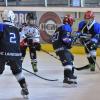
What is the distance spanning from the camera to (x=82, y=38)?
6.87m

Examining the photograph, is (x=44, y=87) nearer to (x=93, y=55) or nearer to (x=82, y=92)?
(x=82, y=92)

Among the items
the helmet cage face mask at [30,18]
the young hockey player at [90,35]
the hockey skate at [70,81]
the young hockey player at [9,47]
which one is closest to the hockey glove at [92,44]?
the young hockey player at [90,35]

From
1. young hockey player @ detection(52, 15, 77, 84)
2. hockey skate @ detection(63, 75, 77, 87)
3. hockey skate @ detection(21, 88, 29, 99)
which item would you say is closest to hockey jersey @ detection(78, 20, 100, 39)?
young hockey player @ detection(52, 15, 77, 84)

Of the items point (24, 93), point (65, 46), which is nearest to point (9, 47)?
point (24, 93)

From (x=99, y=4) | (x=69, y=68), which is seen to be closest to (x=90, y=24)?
(x=69, y=68)

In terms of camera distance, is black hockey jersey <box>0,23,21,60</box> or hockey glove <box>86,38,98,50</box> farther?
hockey glove <box>86,38,98,50</box>

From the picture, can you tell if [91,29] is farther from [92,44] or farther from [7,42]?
[7,42]

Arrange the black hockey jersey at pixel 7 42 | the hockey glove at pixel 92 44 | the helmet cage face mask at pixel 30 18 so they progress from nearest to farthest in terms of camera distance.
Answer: the black hockey jersey at pixel 7 42
the helmet cage face mask at pixel 30 18
the hockey glove at pixel 92 44

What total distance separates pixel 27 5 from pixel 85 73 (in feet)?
12.0

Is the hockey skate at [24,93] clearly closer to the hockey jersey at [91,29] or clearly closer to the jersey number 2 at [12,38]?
the jersey number 2 at [12,38]

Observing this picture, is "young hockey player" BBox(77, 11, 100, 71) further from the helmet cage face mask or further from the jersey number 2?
the jersey number 2

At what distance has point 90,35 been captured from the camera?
22.6 ft

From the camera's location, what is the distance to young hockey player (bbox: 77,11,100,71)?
6.79 meters

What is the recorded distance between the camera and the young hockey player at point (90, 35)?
22.3 ft
